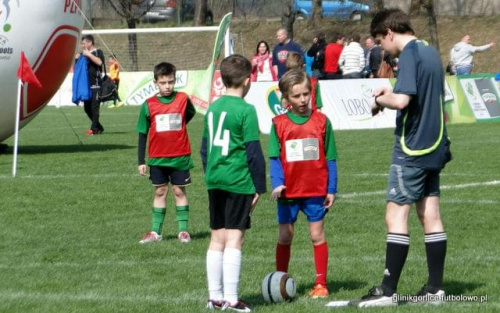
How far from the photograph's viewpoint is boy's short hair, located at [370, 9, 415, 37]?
23.5 feet

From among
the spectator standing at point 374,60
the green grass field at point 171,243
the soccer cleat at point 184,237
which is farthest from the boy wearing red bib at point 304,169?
the spectator standing at point 374,60

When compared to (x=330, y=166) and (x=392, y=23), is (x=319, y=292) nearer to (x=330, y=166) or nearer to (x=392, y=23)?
(x=330, y=166)

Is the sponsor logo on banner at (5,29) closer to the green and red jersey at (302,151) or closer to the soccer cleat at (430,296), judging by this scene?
the green and red jersey at (302,151)

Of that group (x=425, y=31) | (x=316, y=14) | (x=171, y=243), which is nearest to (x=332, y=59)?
(x=171, y=243)

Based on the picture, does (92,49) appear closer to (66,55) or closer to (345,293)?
(66,55)

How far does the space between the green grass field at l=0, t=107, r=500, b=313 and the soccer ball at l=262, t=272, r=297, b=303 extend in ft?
0.29

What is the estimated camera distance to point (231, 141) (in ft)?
23.4

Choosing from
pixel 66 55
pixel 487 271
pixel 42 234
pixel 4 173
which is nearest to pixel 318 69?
pixel 66 55

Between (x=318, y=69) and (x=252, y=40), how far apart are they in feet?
95.1

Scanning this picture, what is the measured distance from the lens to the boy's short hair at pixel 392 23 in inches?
281

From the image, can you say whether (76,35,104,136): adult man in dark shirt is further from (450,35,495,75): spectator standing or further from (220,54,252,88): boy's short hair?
(220,54,252,88): boy's short hair

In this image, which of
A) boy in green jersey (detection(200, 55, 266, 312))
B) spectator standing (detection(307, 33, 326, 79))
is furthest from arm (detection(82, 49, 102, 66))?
boy in green jersey (detection(200, 55, 266, 312))

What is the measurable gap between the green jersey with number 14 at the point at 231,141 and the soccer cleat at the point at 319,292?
891mm

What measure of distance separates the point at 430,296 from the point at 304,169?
119 cm
